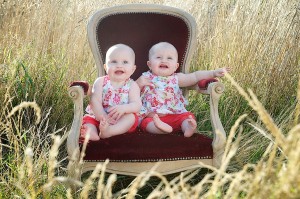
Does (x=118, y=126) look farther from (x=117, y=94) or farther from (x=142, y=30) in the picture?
(x=142, y=30)

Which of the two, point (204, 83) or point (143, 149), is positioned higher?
point (204, 83)

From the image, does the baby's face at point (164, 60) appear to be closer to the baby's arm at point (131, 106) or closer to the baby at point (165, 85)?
the baby at point (165, 85)

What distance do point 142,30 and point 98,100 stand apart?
68 centimetres

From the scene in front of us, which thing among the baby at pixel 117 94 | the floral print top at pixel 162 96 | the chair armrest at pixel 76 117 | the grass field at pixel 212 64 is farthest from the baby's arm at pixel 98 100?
the grass field at pixel 212 64

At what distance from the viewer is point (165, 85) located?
3801 millimetres

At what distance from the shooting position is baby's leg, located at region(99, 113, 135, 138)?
3263mm

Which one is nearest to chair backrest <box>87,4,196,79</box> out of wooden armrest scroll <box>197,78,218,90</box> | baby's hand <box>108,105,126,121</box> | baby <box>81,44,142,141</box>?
baby <box>81,44,142,141</box>

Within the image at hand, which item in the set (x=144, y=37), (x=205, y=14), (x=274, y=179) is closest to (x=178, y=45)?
(x=144, y=37)

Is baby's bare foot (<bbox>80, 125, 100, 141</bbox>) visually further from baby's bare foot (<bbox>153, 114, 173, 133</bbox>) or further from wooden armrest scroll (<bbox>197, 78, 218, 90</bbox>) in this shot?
wooden armrest scroll (<bbox>197, 78, 218, 90</bbox>)

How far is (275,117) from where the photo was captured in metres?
4.50

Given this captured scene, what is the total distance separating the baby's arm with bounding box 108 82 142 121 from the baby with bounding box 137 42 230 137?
0.48 feet

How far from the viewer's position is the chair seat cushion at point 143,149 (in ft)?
10.5

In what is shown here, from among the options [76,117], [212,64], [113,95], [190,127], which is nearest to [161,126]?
[190,127]

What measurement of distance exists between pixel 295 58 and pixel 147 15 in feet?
4.35
